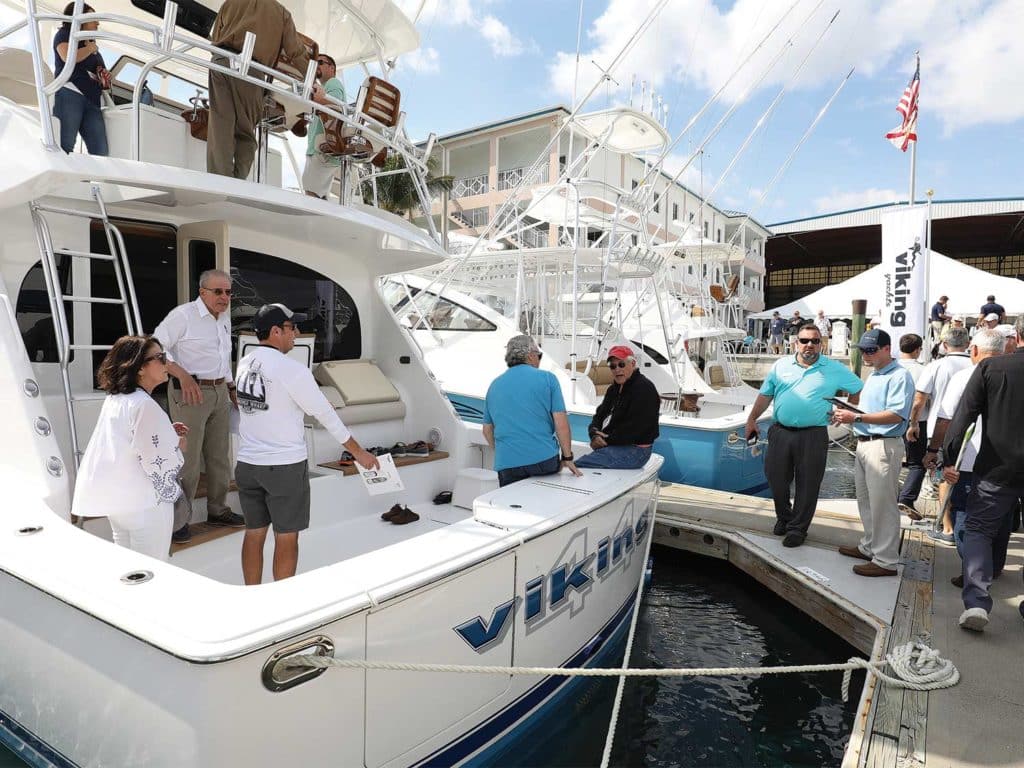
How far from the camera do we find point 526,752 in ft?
10.1

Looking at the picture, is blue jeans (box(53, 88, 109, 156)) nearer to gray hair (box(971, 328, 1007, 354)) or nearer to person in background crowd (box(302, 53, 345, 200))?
person in background crowd (box(302, 53, 345, 200))

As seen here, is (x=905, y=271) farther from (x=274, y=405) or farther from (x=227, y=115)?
(x=274, y=405)

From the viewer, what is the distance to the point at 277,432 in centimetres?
290

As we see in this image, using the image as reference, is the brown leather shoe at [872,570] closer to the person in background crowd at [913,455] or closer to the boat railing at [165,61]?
the person in background crowd at [913,455]

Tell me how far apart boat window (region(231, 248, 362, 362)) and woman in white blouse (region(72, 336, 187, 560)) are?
1.97 m

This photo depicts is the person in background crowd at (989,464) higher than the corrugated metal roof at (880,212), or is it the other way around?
the corrugated metal roof at (880,212)

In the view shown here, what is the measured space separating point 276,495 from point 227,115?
2132 mm

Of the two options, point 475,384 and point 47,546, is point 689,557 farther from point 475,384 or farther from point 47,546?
point 47,546

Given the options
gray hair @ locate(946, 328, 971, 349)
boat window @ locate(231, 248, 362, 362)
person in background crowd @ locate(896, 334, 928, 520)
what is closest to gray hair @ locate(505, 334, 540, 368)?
boat window @ locate(231, 248, 362, 362)

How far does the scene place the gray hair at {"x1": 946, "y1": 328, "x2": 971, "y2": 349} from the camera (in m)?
5.21

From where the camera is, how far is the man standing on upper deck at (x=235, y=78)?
11.3 ft

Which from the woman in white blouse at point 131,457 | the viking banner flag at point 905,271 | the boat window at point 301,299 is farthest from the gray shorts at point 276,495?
the viking banner flag at point 905,271

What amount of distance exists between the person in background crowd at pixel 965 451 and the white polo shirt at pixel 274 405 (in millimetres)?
3510

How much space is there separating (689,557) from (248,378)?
15.6ft
